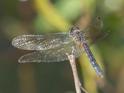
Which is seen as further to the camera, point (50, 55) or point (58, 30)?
point (58, 30)

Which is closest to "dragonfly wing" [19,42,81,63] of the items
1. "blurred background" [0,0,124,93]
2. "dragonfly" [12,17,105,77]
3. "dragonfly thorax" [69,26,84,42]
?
"dragonfly" [12,17,105,77]

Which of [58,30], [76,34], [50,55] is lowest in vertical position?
[50,55]

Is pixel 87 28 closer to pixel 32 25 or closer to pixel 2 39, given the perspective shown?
pixel 32 25

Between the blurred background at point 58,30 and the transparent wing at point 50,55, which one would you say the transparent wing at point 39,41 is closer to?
the transparent wing at point 50,55

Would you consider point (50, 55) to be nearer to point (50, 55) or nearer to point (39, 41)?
point (50, 55)

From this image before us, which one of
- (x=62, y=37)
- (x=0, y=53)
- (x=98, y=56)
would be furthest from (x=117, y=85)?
(x=0, y=53)

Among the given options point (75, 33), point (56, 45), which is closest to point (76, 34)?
point (75, 33)
